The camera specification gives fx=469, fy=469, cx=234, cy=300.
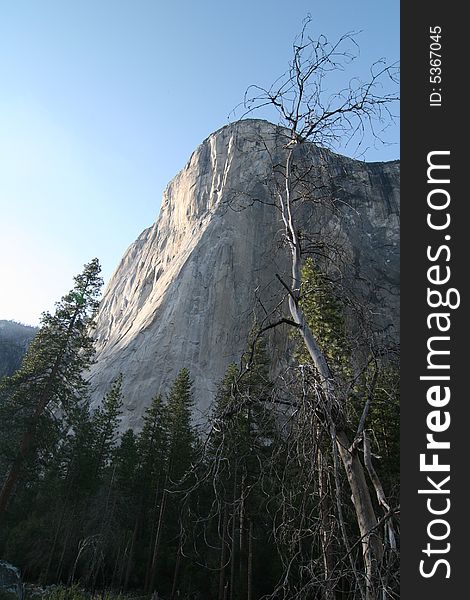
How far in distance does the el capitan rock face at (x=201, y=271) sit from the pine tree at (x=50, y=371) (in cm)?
1198

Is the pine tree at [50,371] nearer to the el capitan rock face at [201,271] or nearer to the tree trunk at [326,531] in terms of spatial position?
the el capitan rock face at [201,271]

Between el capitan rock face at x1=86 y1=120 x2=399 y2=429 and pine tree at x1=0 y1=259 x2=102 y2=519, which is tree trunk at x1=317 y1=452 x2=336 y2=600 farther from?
el capitan rock face at x1=86 y1=120 x2=399 y2=429

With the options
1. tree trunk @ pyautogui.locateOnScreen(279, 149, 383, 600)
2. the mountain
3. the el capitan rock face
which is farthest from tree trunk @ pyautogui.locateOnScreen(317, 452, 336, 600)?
the mountain

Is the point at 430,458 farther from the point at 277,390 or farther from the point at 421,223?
the point at 277,390

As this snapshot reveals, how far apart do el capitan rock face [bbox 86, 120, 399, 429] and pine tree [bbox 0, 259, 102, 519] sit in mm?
11975

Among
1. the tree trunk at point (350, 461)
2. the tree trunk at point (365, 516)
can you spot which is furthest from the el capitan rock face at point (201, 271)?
the tree trunk at point (365, 516)

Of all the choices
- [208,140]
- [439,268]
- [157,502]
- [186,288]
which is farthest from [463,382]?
[208,140]

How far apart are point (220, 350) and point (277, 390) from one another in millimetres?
42682

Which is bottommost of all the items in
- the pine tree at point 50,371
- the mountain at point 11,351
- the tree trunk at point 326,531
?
the tree trunk at point 326,531

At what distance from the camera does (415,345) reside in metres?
1.88

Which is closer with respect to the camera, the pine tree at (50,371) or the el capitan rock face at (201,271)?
the pine tree at (50,371)

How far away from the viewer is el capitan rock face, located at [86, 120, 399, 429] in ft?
143

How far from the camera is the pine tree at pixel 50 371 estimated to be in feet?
61.6

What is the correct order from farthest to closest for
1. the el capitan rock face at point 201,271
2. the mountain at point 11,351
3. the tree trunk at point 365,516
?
the mountain at point 11,351 < the el capitan rock face at point 201,271 < the tree trunk at point 365,516
